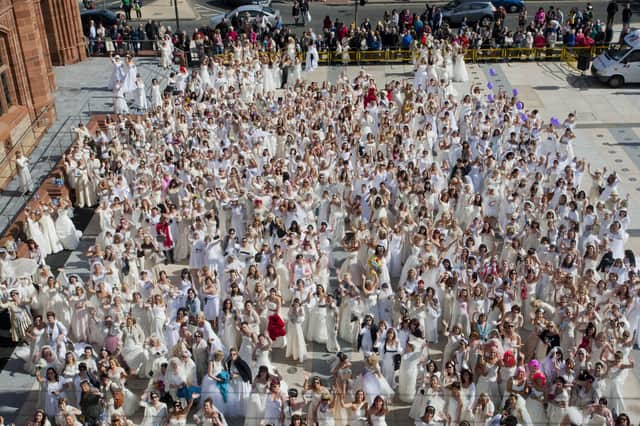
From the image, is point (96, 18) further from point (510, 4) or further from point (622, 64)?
point (622, 64)

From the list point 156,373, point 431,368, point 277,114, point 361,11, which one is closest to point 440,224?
point 431,368

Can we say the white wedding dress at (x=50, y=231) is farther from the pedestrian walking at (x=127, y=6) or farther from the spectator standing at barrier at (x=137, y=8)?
the spectator standing at barrier at (x=137, y=8)

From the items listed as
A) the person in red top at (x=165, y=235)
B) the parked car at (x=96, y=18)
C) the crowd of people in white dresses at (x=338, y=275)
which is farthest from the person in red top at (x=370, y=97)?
the parked car at (x=96, y=18)

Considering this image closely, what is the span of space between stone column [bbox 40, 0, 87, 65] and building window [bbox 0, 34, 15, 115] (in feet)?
21.3

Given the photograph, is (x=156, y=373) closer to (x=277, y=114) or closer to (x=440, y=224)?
(x=440, y=224)

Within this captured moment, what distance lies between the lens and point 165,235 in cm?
1756

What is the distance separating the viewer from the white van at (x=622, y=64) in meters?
28.5

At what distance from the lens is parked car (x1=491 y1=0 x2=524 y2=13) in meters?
38.5

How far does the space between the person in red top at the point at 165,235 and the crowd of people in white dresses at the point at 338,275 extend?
83mm

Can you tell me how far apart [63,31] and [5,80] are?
7.25 meters

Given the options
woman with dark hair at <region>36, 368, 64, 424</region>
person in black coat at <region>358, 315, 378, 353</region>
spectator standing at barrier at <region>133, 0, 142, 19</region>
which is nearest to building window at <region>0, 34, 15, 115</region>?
woman with dark hair at <region>36, 368, 64, 424</region>

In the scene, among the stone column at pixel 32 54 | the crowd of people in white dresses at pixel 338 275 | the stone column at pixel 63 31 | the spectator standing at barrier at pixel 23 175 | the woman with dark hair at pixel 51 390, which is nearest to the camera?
the crowd of people in white dresses at pixel 338 275

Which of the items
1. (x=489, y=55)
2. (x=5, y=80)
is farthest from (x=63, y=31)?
(x=489, y=55)

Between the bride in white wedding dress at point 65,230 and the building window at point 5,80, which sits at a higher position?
the building window at point 5,80
